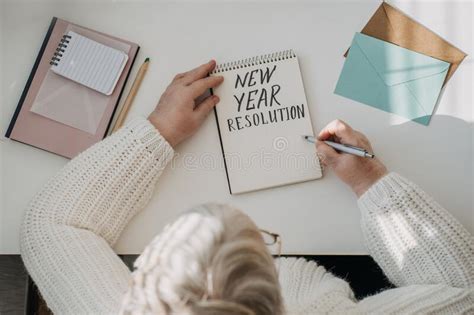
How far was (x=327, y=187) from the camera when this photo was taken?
89 centimetres

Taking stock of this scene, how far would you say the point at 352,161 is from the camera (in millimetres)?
854

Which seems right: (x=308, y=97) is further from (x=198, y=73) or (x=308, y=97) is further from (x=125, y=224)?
(x=125, y=224)

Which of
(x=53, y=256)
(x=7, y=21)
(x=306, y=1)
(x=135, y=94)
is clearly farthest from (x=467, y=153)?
(x=7, y=21)

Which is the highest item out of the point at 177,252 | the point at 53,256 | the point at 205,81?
the point at 205,81

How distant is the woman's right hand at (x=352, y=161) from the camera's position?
851 millimetres

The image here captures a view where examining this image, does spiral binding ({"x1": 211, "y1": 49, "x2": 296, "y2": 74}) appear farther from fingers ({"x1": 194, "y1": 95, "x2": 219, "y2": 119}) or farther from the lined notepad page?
the lined notepad page

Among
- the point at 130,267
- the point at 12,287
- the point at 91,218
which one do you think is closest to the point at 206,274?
the point at 91,218

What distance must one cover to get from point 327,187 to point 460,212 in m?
0.22

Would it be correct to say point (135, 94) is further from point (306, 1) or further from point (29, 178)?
point (306, 1)

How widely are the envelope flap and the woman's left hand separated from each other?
26cm

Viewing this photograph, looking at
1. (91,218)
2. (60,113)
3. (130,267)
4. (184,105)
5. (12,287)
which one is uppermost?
(184,105)

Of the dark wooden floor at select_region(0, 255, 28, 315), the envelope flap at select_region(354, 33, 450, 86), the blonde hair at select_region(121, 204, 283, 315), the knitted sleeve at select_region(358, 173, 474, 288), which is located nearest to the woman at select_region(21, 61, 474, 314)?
the knitted sleeve at select_region(358, 173, 474, 288)

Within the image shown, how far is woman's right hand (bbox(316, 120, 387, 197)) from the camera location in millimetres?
851

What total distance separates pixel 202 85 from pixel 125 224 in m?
0.26
